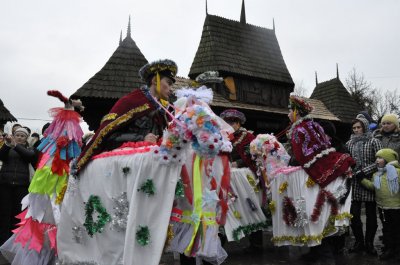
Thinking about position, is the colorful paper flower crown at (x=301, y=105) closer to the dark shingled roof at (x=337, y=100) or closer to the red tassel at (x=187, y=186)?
the red tassel at (x=187, y=186)

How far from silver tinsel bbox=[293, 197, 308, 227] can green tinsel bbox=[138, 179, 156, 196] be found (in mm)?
2859

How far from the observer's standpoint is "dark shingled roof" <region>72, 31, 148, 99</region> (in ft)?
52.6

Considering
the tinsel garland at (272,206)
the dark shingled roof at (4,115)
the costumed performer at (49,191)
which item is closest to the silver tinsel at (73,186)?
the costumed performer at (49,191)

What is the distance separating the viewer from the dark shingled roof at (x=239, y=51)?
2075 centimetres

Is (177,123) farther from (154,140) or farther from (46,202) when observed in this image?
(46,202)

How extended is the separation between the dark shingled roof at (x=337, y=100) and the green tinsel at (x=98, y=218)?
24.7 m

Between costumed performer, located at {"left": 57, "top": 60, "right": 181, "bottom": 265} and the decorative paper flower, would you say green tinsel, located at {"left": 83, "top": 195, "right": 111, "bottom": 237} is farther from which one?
the decorative paper flower

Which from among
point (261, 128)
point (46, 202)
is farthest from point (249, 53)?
point (46, 202)

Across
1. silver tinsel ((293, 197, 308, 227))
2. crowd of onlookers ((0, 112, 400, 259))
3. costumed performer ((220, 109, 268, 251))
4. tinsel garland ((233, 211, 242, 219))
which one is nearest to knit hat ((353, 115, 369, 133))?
crowd of onlookers ((0, 112, 400, 259))

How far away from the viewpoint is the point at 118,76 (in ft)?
56.0

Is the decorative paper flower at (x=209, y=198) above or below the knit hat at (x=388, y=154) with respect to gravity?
below

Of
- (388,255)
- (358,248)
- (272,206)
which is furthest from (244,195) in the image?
(388,255)

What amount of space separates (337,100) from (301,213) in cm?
2411

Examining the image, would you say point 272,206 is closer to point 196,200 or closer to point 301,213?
point 301,213
